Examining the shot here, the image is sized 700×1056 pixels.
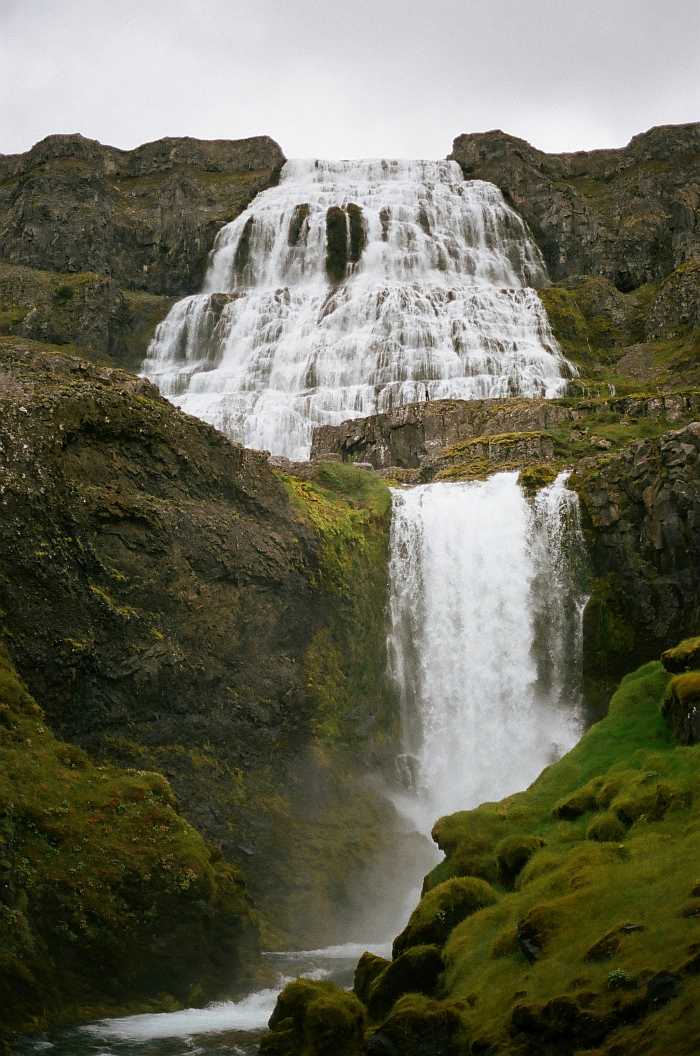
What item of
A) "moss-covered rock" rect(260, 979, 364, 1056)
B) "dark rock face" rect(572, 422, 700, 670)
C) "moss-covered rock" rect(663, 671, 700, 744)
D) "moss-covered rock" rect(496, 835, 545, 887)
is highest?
"dark rock face" rect(572, 422, 700, 670)

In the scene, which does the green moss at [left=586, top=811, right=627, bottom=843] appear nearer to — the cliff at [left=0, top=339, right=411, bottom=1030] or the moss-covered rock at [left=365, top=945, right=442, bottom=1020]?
the moss-covered rock at [left=365, top=945, right=442, bottom=1020]

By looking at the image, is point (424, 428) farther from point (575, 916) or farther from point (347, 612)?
point (575, 916)

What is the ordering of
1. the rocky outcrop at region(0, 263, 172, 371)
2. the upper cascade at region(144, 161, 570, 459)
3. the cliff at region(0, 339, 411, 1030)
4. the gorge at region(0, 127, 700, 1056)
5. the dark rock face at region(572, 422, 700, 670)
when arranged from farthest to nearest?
the rocky outcrop at region(0, 263, 172, 371), the upper cascade at region(144, 161, 570, 459), the dark rock face at region(572, 422, 700, 670), the cliff at region(0, 339, 411, 1030), the gorge at region(0, 127, 700, 1056)

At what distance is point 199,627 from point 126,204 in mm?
66515

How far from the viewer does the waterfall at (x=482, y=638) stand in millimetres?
35062

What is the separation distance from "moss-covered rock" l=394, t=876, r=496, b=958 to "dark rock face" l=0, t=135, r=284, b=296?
67444 mm

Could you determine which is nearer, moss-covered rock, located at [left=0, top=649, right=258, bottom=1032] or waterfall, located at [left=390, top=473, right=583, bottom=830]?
moss-covered rock, located at [left=0, top=649, right=258, bottom=1032]

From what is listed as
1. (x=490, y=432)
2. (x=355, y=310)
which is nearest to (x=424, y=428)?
(x=490, y=432)

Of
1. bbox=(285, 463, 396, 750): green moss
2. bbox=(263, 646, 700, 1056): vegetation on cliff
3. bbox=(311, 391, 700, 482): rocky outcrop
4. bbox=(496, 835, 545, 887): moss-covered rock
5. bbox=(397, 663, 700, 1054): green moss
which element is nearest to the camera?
bbox=(263, 646, 700, 1056): vegetation on cliff

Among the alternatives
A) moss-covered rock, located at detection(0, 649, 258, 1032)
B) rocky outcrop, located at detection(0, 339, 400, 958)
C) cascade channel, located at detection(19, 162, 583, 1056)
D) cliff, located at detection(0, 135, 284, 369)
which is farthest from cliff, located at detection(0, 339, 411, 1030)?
cliff, located at detection(0, 135, 284, 369)

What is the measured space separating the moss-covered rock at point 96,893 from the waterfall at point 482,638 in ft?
40.9

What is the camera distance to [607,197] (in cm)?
8744

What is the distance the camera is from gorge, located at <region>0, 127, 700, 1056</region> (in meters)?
16.6

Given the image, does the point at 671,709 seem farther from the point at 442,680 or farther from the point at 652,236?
the point at 652,236
